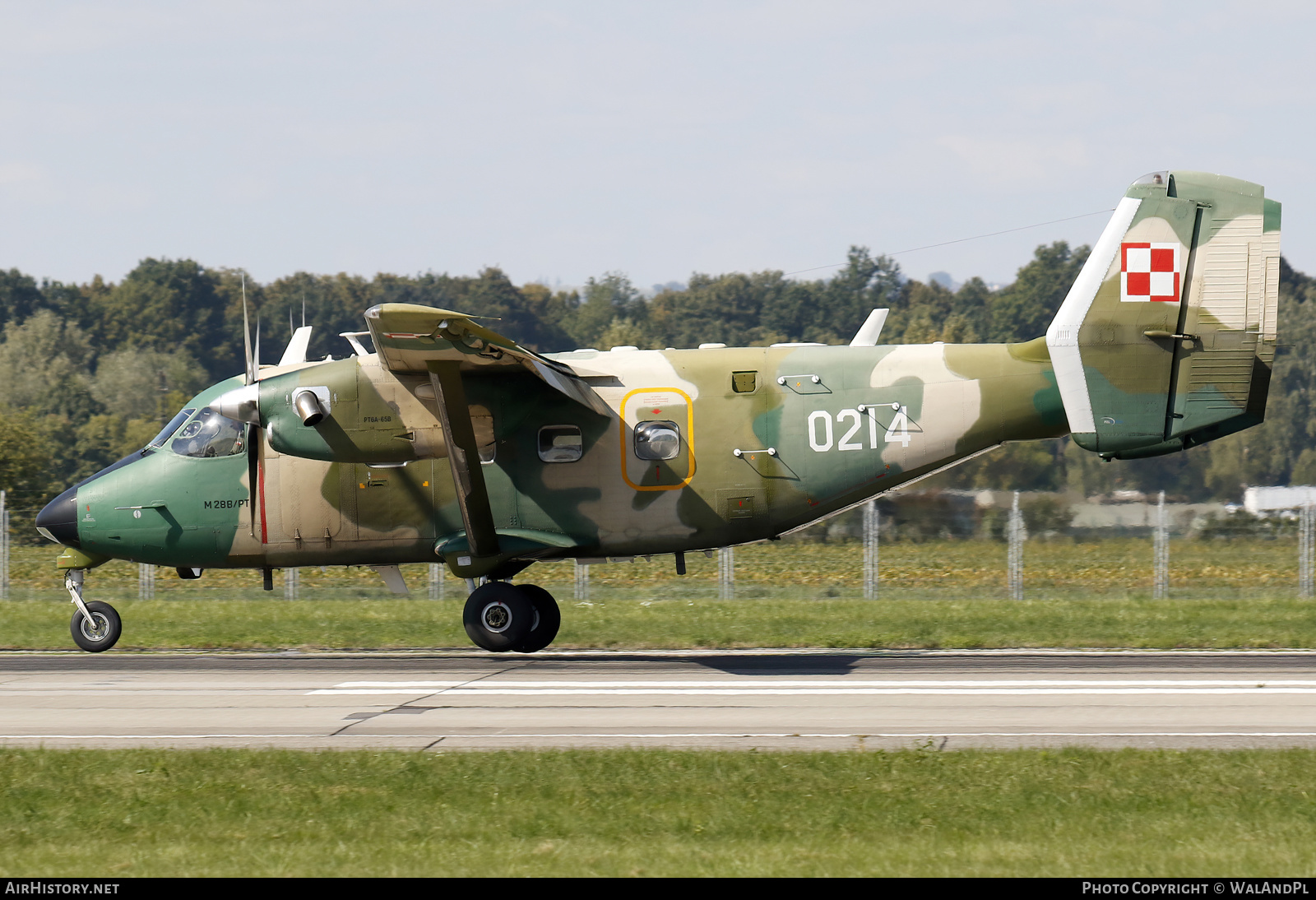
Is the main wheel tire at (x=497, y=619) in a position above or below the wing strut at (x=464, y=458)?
below

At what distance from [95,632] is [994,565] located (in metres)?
17.8

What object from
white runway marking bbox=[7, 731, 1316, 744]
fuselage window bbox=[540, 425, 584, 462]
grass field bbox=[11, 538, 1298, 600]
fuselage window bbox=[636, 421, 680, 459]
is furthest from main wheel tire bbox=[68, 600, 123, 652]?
grass field bbox=[11, 538, 1298, 600]

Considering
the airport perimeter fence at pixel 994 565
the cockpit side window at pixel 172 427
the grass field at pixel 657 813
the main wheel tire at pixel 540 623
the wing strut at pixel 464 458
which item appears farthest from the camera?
the airport perimeter fence at pixel 994 565

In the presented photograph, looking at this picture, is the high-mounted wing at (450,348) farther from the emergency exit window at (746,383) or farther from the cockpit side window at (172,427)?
the cockpit side window at (172,427)

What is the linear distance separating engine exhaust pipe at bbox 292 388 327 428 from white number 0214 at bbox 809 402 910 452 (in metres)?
6.34

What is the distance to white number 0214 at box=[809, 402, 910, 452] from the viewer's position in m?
17.8

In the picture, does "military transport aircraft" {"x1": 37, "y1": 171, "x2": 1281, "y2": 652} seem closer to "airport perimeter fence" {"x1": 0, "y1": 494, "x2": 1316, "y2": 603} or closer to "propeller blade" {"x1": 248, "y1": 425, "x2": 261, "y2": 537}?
"propeller blade" {"x1": 248, "y1": 425, "x2": 261, "y2": 537}

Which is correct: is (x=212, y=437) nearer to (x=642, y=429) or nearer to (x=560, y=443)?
(x=560, y=443)

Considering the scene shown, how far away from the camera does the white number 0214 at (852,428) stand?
17.8 metres

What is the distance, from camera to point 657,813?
9.44 m

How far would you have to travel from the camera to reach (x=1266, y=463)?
51719mm

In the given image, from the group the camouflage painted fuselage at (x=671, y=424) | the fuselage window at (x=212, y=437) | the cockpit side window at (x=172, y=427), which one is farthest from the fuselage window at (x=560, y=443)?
the cockpit side window at (x=172, y=427)

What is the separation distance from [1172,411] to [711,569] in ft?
52.1

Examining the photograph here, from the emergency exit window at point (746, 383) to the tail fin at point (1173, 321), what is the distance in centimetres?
381
